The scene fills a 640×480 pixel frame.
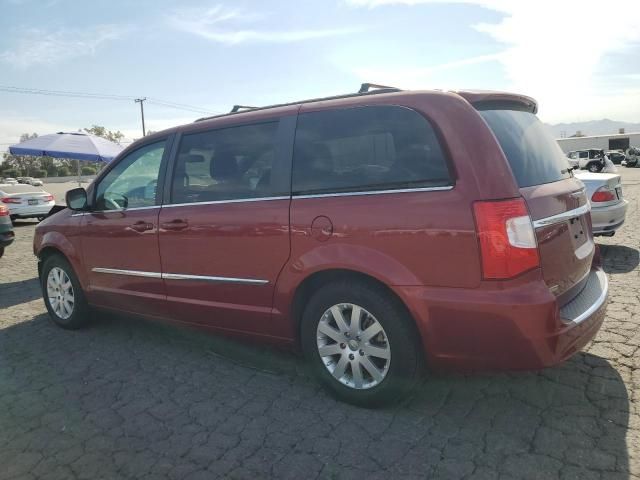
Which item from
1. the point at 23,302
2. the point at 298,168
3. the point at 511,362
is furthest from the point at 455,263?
the point at 23,302

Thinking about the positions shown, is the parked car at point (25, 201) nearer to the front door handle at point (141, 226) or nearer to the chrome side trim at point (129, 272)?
the chrome side trim at point (129, 272)

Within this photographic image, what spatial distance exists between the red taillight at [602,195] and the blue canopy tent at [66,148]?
13.3m

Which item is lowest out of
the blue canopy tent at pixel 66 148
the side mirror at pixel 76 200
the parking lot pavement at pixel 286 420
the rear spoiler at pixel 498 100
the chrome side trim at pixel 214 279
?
the parking lot pavement at pixel 286 420

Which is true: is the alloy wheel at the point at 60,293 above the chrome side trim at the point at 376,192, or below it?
below

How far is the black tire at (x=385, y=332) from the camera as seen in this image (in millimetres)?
2730

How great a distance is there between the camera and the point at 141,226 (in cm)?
393

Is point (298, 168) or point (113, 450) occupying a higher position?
point (298, 168)

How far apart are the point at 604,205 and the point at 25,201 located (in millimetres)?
15409

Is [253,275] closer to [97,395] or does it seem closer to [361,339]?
[361,339]

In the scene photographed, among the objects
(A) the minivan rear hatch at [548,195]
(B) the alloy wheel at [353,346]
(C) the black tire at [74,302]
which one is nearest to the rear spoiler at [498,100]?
(A) the minivan rear hatch at [548,195]

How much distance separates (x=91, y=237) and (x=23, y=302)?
2.41m

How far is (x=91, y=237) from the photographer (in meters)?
4.42

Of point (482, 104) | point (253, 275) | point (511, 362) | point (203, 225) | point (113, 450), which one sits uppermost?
point (482, 104)

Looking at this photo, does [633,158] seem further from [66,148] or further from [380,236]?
[380,236]
